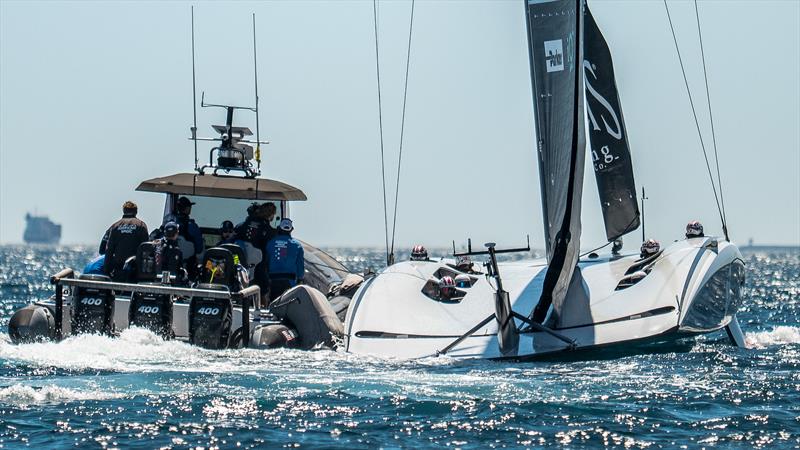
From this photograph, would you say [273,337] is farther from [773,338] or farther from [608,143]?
[773,338]

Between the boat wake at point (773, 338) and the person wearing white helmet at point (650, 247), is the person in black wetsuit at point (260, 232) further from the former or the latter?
the boat wake at point (773, 338)

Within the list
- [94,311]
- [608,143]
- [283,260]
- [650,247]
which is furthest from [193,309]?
[608,143]

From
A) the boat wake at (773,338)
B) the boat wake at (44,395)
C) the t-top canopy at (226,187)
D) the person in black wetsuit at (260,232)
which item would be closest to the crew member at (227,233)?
the person in black wetsuit at (260,232)

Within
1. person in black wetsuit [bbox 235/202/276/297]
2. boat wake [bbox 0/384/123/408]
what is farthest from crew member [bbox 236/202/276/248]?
boat wake [bbox 0/384/123/408]

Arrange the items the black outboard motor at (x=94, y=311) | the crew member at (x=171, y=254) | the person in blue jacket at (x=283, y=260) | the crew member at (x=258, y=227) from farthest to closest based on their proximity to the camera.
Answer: the crew member at (x=258, y=227) < the person in blue jacket at (x=283, y=260) < the crew member at (x=171, y=254) < the black outboard motor at (x=94, y=311)

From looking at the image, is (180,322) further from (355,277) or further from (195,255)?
(355,277)

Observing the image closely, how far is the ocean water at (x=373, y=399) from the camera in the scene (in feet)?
28.6

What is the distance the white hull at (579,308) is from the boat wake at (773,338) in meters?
1.00

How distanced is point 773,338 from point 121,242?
7719 mm

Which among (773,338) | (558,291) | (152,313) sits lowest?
(773,338)

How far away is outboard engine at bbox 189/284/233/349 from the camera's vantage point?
13.3m

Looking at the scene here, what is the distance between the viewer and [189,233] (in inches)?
594

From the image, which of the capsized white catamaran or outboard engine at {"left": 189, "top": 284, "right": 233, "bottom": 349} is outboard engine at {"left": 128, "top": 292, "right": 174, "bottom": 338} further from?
the capsized white catamaran

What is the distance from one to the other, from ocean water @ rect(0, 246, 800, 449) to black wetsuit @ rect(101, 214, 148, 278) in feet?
4.15
